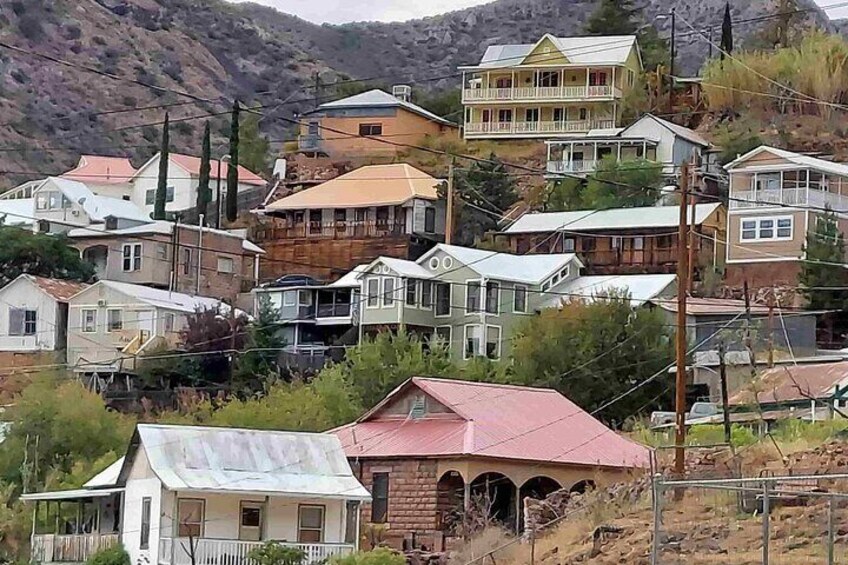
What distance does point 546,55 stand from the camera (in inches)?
4796

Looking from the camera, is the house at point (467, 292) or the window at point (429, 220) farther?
the window at point (429, 220)

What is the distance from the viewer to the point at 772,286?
87000mm

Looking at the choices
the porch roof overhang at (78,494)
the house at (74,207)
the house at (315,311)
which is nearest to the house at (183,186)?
the house at (74,207)

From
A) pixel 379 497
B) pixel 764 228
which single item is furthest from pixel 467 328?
pixel 379 497

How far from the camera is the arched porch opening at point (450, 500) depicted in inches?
2076

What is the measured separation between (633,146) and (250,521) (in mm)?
62971

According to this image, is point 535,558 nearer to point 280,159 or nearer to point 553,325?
point 553,325

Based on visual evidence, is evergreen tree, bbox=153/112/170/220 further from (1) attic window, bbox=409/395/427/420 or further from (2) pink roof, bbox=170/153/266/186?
(1) attic window, bbox=409/395/427/420

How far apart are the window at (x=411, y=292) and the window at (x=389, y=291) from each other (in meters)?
0.69

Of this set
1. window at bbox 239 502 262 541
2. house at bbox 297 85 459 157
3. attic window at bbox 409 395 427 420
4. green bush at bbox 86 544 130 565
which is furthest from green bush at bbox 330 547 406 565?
house at bbox 297 85 459 157

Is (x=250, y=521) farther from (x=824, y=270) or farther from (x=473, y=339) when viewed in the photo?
(x=824, y=270)

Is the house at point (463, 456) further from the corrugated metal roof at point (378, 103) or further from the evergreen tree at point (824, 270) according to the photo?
the corrugated metal roof at point (378, 103)

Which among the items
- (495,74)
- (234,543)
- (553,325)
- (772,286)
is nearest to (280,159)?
(495,74)

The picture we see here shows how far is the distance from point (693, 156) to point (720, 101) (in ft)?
36.2
